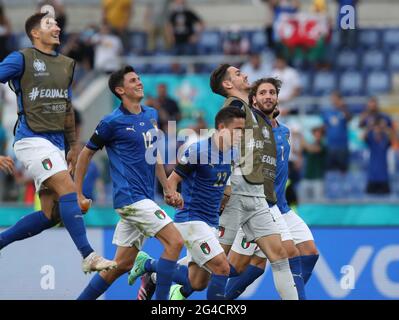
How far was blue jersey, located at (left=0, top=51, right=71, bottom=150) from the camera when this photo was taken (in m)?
11.0

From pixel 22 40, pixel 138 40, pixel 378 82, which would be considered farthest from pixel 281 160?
pixel 22 40

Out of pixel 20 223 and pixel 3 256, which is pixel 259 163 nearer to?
pixel 20 223

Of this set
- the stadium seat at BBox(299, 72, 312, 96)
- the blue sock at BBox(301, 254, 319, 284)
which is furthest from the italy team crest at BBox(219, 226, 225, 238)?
the stadium seat at BBox(299, 72, 312, 96)

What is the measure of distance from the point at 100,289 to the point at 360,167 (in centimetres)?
911

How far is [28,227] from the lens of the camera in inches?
455

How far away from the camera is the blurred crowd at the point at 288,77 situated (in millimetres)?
18641

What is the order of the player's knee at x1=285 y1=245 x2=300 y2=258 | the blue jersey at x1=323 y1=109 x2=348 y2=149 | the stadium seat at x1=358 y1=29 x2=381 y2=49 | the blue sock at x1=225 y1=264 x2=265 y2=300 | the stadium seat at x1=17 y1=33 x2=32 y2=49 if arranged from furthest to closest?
the stadium seat at x1=17 y1=33 x2=32 y2=49
the stadium seat at x1=358 y1=29 x2=381 y2=49
the blue jersey at x1=323 y1=109 x2=348 y2=149
the blue sock at x1=225 y1=264 x2=265 y2=300
the player's knee at x1=285 y1=245 x2=300 y2=258

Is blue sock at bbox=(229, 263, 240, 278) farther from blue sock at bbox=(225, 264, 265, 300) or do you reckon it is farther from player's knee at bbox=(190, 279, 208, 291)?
player's knee at bbox=(190, 279, 208, 291)

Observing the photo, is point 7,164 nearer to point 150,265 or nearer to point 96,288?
point 96,288

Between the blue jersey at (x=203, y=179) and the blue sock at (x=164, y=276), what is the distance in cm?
49

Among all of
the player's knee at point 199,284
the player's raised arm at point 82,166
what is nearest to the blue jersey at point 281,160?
the player's knee at point 199,284

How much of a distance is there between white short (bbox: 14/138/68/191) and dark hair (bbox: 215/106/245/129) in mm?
1522

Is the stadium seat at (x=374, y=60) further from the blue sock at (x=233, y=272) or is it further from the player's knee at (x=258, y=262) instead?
the blue sock at (x=233, y=272)
